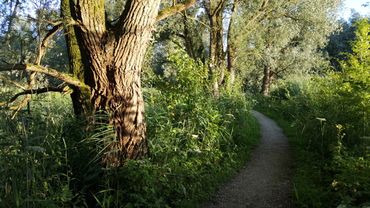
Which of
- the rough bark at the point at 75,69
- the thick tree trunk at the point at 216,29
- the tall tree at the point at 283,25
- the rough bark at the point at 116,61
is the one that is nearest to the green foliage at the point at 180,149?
the rough bark at the point at 116,61

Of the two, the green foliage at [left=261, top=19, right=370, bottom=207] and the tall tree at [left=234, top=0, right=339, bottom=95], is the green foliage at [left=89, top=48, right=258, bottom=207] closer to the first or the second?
the green foliage at [left=261, top=19, right=370, bottom=207]

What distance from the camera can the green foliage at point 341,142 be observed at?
225 inches

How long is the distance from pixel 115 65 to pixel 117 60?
85 millimetres

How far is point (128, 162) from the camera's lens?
5.34 metres

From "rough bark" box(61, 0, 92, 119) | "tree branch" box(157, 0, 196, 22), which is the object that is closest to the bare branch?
"rough bark" box(61, 0, 92, 119)

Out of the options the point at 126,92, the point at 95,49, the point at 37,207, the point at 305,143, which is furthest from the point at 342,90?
the point at 37,207

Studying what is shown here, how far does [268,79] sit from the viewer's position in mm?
31078

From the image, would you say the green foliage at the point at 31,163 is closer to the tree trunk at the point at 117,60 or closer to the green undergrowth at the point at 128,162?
the green undergrowth at the point at 128,162

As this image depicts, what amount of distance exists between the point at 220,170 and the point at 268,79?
2442cm

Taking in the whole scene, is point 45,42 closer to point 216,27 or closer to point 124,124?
point 124,124

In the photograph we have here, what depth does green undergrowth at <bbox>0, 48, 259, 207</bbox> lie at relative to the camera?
4008 millimetres

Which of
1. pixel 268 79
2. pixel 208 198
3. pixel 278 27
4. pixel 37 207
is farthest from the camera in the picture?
pixel 268 79

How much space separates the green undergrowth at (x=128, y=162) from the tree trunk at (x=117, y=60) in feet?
0.88

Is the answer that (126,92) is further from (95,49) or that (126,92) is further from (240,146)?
(240,146)
